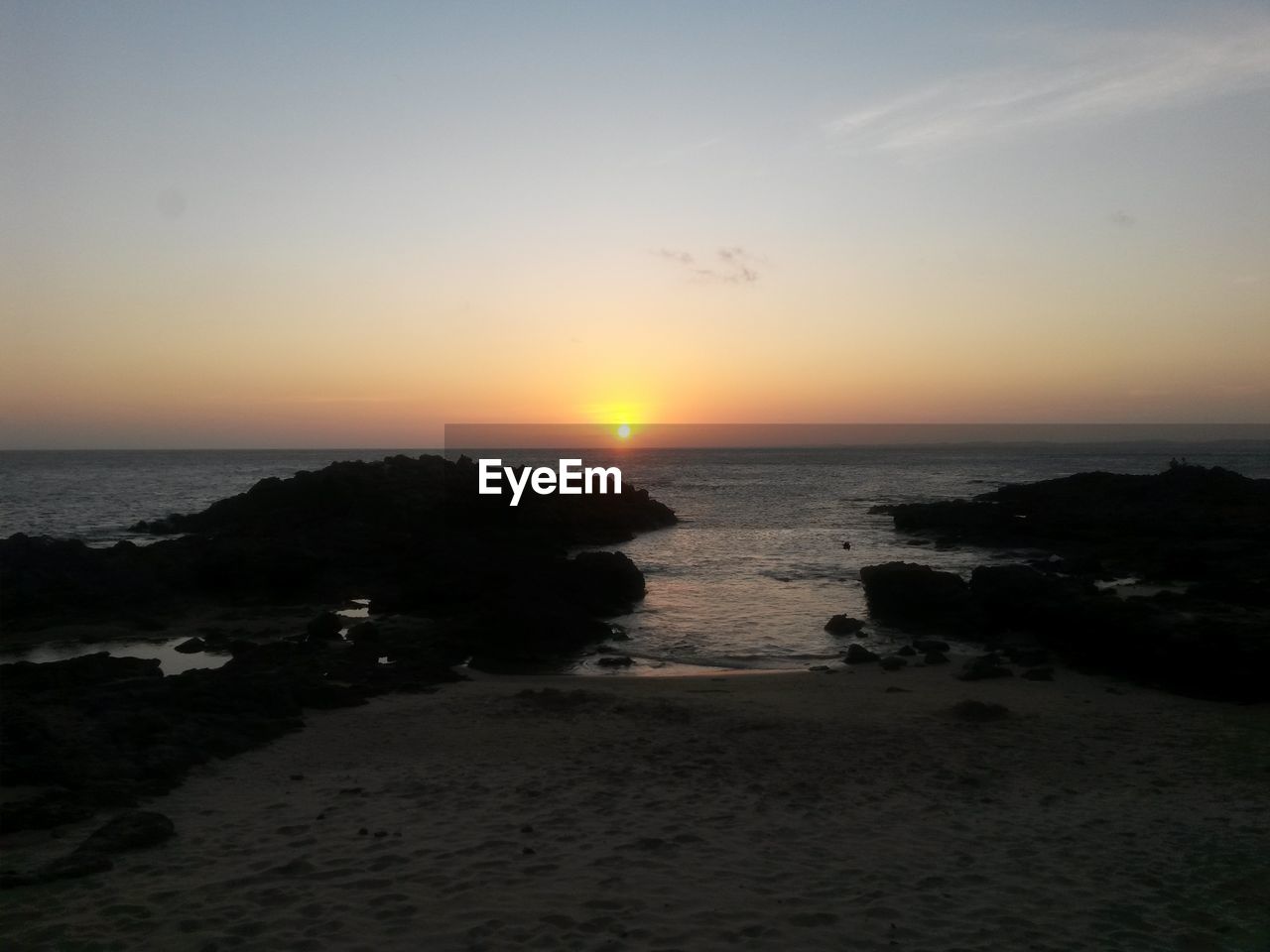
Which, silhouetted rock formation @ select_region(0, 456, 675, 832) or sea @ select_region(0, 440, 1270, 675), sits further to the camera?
sea @ select_region(0, 440, 1270, 675)

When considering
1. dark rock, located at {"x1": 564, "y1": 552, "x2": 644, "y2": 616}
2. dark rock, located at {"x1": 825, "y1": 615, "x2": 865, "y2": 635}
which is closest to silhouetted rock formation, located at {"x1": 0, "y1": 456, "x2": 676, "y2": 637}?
dark rock, located at {"x1": 564, "y1": 552, "x2": 644, "y2": 616}

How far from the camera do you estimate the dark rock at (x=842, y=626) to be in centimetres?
2358

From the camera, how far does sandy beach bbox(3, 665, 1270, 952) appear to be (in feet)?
25.5

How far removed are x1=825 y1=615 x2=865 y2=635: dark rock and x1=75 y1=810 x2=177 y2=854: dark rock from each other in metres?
17.3

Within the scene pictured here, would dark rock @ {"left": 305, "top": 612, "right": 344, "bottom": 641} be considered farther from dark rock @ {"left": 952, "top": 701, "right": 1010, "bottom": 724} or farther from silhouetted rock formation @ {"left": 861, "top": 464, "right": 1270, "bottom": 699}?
silhouetted rock formation @ {"left": 861, "top": 464, "right": 1270, "bottom": 699}

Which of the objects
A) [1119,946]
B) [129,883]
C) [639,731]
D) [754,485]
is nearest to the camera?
[1119,946]

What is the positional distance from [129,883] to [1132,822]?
10.7 metres

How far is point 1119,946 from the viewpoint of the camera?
7.51 metres

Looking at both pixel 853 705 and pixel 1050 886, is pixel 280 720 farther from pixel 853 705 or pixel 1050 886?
pixel 1050 886

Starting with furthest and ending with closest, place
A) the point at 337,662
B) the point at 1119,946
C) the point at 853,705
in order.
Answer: the point at 337,662 < the point at 853,705 < the point at 1119,946

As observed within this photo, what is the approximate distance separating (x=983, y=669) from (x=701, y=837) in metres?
10.8

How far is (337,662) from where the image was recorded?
18.3 metres

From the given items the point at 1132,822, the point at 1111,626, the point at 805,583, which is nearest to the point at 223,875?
the point at 1132,822

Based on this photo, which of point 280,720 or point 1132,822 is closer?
point 1132,822
